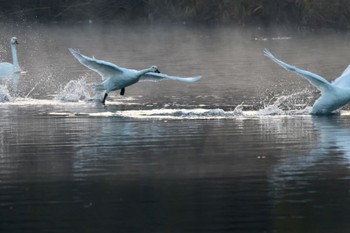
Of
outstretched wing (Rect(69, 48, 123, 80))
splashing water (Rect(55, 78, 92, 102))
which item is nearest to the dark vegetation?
splashing water (Rect(55, 78, 92, 102))

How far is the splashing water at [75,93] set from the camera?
2577 cm

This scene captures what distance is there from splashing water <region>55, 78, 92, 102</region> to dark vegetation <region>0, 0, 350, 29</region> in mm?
31713

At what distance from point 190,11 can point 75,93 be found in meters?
40.3

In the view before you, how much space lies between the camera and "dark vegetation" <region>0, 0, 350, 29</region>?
58562 millimetres

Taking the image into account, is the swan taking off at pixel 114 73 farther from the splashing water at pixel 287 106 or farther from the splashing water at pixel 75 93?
the splashing water at pixel 287 106

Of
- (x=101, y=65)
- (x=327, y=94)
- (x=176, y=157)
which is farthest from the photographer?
(x=101, y=65)

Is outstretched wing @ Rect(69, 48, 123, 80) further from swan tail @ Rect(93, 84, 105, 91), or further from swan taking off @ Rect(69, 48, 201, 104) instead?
swan tail @ Rect(93, 84, 105, 91)

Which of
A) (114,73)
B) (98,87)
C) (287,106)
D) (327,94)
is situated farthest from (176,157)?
(98,87)

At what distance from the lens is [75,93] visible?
1030 inches

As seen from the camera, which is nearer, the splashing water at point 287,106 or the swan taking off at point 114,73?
the splashing water at point 287,106

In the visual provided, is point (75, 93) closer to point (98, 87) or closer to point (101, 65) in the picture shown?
point (98, 87)

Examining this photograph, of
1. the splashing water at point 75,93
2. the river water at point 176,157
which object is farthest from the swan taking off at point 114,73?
the splashing water at point 75,93

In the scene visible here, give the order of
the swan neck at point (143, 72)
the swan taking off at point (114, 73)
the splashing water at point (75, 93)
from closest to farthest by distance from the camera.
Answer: the swan neck at point (143, 72), the swan taking off at point (114, 73), the splashing water at point (75, 93)

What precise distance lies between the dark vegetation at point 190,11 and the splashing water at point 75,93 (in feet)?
104
